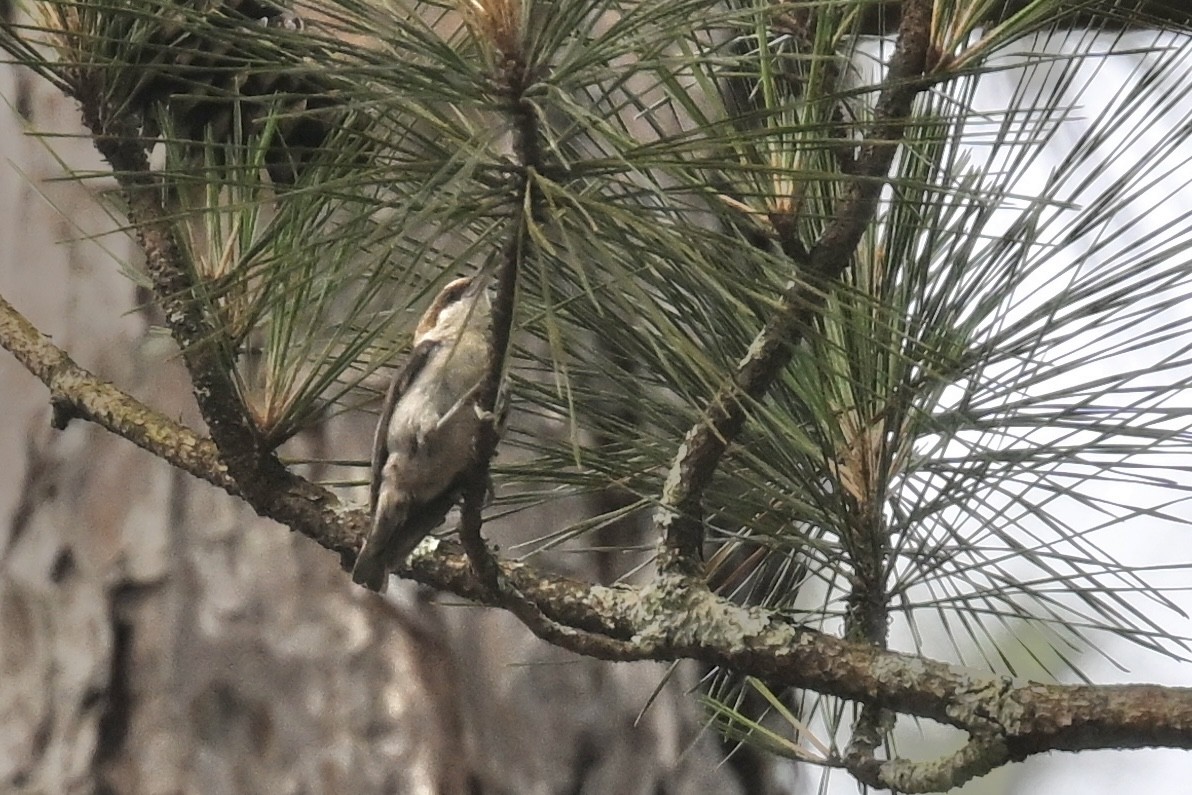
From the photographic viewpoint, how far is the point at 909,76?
342 mm

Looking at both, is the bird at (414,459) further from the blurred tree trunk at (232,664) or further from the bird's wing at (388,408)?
the blurred tree trunk at (232,664)

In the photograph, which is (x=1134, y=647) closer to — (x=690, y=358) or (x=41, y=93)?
(x=690, y=358)

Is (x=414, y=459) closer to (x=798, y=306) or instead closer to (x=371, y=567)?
(x=371, y=567)

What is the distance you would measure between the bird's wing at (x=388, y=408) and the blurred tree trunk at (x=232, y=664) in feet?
0.96

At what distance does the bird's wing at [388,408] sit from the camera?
0.46m

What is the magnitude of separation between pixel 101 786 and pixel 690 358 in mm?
684

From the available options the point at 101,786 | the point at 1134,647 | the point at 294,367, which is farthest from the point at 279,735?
the point at 1134,647

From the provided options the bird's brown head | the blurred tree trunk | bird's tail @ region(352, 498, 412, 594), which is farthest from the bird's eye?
the blurred tree trunk

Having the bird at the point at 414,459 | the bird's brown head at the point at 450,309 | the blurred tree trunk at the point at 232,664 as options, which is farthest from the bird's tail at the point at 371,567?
the blurred tree trunk at the point at 232,664

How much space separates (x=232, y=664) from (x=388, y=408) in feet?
1.37

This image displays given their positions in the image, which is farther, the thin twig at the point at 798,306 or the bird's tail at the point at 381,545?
the bird's tail at the point at 381,545

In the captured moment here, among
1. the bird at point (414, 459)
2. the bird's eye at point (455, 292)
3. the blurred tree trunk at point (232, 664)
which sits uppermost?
the bird's eye at point (455, 292)

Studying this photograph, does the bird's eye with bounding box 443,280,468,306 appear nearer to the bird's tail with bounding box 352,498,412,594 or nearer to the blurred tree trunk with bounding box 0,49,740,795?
the bird's tail with bounding box 352,498,412,594

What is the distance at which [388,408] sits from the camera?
45 centimetres
